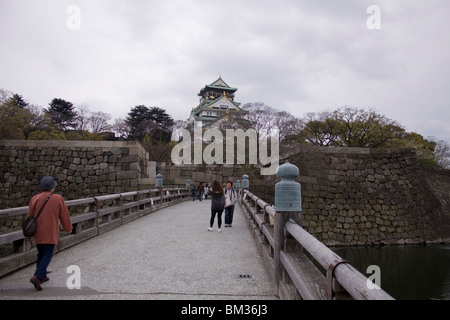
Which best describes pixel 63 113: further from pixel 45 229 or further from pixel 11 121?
pixel 45 229

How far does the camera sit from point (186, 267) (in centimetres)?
441

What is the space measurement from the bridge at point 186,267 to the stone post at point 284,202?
15mm

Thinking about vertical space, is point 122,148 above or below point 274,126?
below

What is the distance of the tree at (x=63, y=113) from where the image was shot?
36.1 m

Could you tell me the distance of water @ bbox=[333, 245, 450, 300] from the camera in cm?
942

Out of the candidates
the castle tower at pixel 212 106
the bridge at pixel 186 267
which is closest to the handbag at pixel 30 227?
the bridge at pixel 186 267

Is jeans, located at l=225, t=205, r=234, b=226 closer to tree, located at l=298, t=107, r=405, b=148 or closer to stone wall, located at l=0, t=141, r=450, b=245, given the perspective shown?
stone wall, located at l=0, t=141, r=450, b=245

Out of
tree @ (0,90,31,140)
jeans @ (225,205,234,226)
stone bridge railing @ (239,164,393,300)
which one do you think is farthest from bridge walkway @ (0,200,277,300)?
tree @ (0,90,31,140)

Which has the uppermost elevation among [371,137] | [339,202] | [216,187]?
[371,137]

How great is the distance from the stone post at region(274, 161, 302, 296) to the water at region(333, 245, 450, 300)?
742 cm
